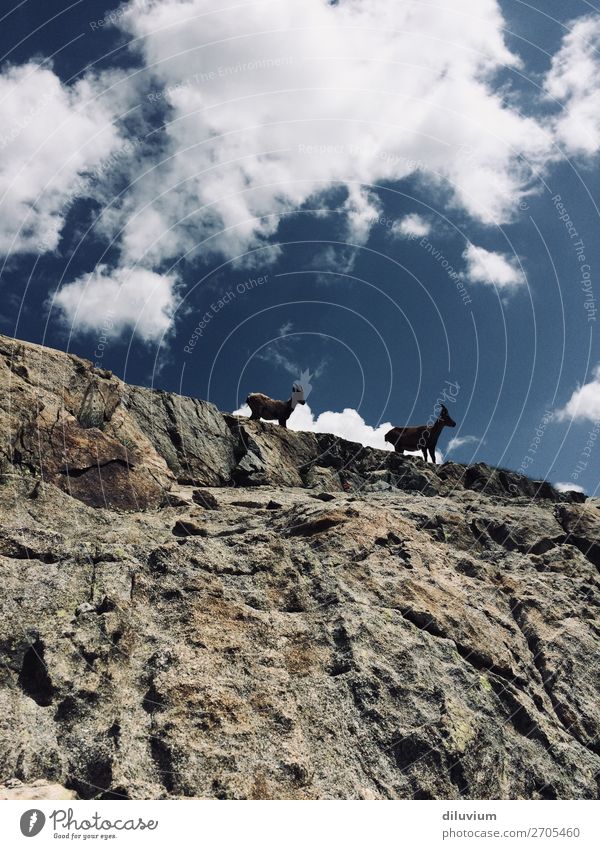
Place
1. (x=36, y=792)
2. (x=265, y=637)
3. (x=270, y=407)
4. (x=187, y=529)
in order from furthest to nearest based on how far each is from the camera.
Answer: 1. (x=270, y=407)
2. (x=187, y=529)
3. (x=265, y=637)
4. (x=36, y=792)

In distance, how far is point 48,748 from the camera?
8.95 metres

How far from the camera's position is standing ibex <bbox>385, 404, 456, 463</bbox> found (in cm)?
3612

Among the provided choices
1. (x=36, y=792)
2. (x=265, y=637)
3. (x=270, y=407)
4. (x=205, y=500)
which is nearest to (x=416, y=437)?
(x=270, y=407)

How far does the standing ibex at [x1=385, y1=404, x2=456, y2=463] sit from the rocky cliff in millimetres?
15272

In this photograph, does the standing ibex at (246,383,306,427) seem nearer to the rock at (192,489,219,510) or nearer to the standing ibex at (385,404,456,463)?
the standing ibex at (385,404,456,463)

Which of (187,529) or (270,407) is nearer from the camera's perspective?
(187,529)

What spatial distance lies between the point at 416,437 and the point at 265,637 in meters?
26.2

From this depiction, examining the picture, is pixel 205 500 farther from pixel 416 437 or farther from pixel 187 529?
pixel 416 437

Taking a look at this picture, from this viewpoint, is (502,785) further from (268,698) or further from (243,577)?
(243,577)

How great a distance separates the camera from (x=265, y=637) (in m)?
11.8

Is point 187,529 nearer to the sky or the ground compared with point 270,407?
nearer to the ground

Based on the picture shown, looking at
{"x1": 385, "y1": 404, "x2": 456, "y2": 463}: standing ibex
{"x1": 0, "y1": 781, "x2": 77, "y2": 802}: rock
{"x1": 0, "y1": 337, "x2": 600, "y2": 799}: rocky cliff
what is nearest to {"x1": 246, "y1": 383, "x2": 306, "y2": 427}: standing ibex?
{"x1": 385, "y1": 404, "x2": 456, "y2": 463}: standing ibex
